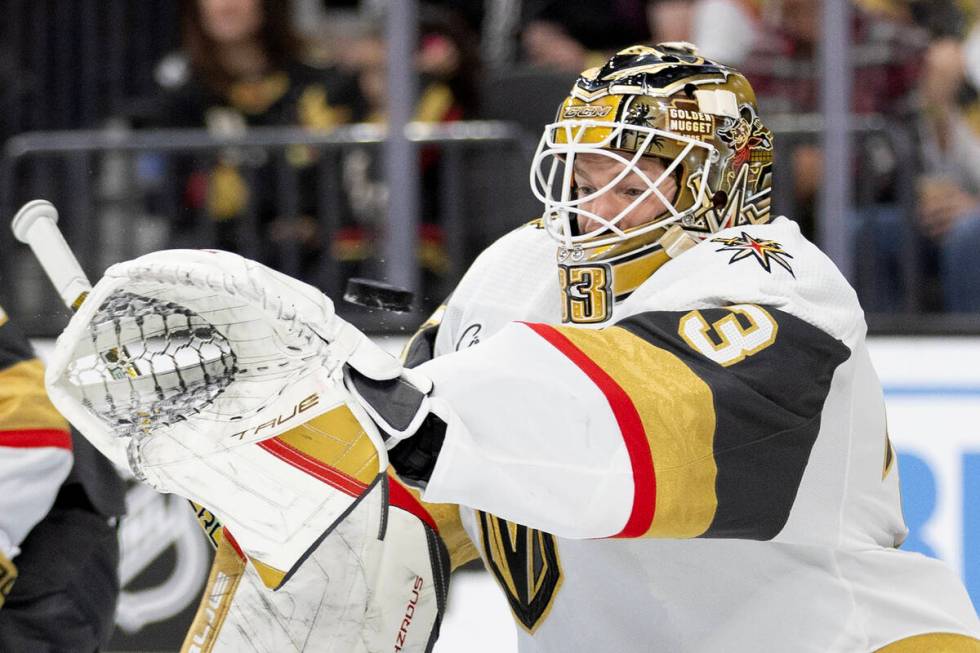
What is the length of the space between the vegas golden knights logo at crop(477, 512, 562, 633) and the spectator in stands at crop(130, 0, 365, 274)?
2.47m

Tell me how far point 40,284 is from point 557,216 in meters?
2.82

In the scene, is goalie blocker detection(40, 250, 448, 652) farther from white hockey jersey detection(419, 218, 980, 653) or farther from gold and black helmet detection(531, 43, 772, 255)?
gold and black helmet detection(531, 43, 772, 255)

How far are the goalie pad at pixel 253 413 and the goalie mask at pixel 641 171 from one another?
61 cm

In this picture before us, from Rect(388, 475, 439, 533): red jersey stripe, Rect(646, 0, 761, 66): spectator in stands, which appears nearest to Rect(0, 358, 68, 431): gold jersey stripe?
Rect(388, 475, 439, 533): red jersey stripe

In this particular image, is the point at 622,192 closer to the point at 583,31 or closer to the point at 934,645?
the point at 934,645

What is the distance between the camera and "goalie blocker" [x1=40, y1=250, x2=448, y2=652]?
5.02 ft

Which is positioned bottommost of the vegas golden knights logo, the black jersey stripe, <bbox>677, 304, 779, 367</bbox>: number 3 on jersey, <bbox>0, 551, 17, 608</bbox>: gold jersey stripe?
<bbox>0, 551, 17, 608</bbox>: gold jersey stripe

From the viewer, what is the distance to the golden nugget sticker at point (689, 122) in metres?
2.09

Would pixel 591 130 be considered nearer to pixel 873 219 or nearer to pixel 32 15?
pixel 873 219

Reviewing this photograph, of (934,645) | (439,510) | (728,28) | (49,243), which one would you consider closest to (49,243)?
(49,243)

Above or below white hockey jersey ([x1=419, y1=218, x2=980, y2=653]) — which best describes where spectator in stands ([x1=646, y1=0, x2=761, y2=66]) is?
above

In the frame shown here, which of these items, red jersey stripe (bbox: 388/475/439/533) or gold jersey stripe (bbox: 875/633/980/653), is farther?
red jersey stripe (bbox: 388/475/439/533)

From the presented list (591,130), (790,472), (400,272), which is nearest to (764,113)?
(400,272)

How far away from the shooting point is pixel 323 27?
5.61 metres
